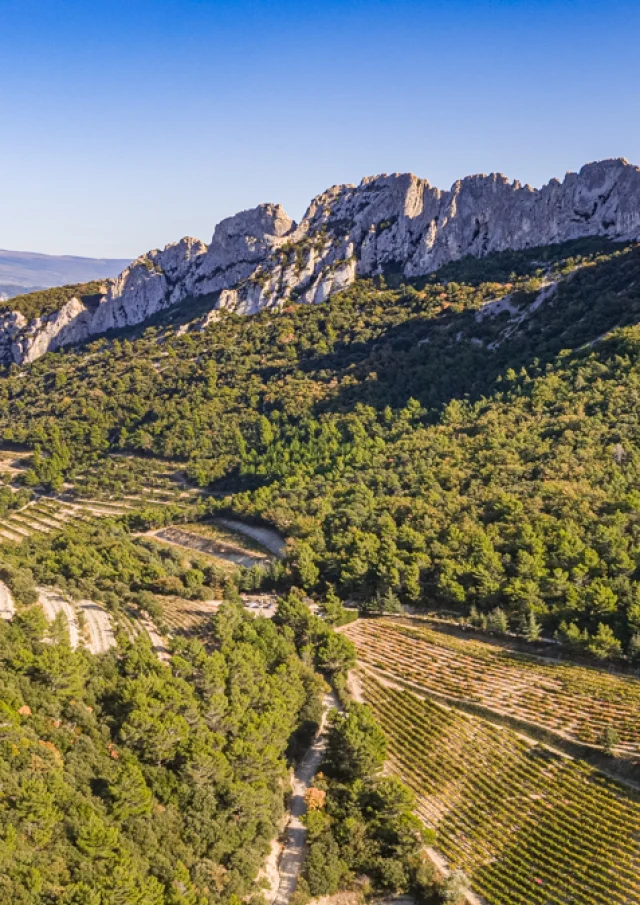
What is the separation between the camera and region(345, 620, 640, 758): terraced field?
38719 mm

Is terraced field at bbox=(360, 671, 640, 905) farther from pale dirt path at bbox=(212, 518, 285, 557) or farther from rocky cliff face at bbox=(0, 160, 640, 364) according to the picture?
rocky cliff face at bbox=(0, 160, 640, 364)

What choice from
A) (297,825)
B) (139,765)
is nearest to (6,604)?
(139,765)

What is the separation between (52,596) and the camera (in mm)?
59406

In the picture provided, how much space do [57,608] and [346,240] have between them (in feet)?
421

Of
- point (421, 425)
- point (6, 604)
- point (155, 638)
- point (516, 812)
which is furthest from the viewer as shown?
point (421, 425)

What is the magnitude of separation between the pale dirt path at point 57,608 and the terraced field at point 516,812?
30669 millimetres

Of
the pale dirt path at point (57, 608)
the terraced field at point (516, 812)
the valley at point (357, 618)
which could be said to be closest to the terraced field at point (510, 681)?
the valley at point (357, 618)

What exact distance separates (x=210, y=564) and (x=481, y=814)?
46.6 metres

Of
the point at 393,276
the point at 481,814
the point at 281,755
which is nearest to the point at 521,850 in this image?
the point at 481,814

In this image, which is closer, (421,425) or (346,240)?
(421,425)

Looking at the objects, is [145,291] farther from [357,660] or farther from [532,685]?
[532,685]

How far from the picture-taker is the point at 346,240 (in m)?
154

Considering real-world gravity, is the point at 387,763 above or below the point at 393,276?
below

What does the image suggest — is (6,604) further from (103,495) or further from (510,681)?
(510,681)
